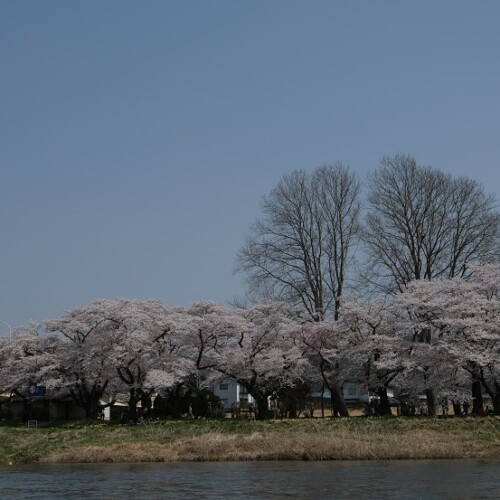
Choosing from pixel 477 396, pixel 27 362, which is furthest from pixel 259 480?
pixel 27 362

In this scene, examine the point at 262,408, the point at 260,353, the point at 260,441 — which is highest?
the point at 260,353

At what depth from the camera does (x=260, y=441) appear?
4141 cm

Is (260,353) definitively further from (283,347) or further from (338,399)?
(338,399)

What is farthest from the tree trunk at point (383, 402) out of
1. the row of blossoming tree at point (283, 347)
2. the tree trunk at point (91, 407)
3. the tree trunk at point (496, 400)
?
the tree trunk at point (91, 407)

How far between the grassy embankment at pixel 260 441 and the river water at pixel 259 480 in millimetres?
1882

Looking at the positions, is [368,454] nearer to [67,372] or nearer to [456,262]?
[456,262]

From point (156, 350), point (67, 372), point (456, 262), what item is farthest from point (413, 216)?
point (67, 372)

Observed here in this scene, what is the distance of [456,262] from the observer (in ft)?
180

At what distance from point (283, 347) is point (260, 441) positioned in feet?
48.3

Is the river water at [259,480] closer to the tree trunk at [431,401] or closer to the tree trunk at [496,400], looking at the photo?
the tree trunk at [496,400]

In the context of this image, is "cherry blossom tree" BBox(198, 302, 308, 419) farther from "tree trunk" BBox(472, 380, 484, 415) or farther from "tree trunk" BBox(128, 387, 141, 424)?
"tree trunk" BBox(472, 380, 484, 415)

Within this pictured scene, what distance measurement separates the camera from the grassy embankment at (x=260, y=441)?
3950 centimetres

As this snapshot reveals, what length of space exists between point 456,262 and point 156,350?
68.6 ft

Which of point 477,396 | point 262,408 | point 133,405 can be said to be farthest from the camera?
point 262,408
